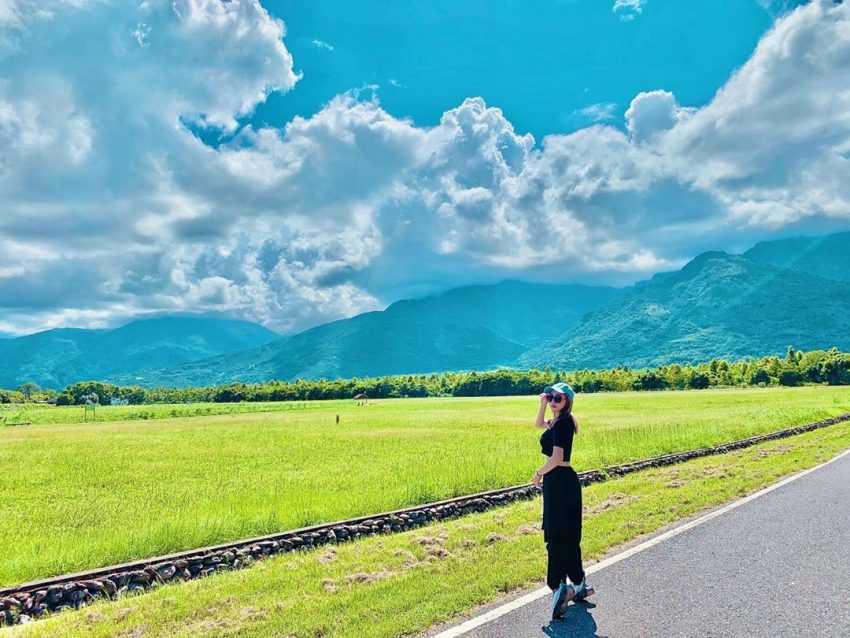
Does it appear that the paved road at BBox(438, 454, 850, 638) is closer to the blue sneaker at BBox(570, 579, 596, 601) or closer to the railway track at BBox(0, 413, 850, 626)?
the blue sneaker at BBox(570, 579, 596, 601)

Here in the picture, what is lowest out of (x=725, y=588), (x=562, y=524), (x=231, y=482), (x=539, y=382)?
(x=539, y=382)

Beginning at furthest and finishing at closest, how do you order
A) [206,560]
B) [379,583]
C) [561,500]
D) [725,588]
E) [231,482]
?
[231,482], [206,560], [379,583], [725,588], [561,500]

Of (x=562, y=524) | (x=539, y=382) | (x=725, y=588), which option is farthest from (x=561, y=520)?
(x=539, y=382)

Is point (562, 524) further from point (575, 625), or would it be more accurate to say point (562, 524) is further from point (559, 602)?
point (575, 625)

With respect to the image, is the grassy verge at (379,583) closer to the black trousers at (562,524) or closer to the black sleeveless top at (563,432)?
the black trousers at (562,524)

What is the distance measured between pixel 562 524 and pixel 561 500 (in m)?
0.27

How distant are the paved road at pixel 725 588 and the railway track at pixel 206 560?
534 centimetres

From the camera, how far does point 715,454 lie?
21.0 m

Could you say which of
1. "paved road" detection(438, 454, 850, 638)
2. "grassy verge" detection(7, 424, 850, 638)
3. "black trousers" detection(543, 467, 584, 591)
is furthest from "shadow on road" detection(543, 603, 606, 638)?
"grassy verge" detection(7, 424, 850, 638)

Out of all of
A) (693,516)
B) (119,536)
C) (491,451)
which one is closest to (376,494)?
(119,536)

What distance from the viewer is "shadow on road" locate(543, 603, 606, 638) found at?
19.2 ft

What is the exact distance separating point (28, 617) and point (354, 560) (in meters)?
4.38

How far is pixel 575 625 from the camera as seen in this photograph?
20.0ft

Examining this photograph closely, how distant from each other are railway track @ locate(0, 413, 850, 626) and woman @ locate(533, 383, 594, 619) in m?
5.67
